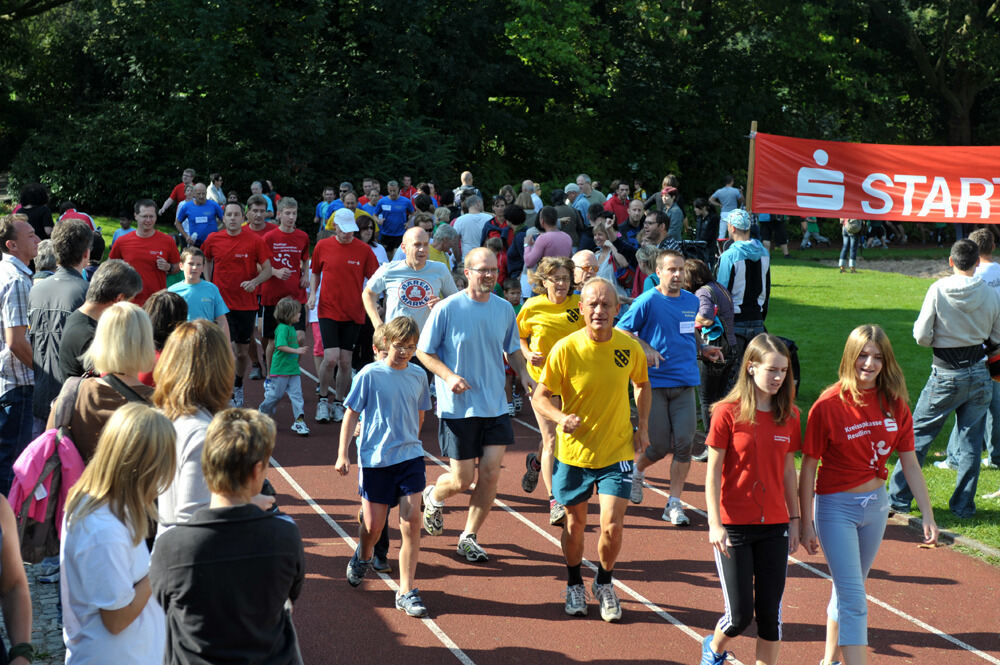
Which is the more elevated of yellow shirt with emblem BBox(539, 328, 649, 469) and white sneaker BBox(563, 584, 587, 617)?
yellow shirt with emblem BBox(539, 328, 649, 469)

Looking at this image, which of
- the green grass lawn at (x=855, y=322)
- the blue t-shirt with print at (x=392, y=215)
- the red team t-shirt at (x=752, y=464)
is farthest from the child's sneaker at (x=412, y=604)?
the blue t-shirt with print at (x=392, y=215)

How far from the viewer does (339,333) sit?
11273mm

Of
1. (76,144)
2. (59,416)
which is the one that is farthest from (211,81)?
(59,416)

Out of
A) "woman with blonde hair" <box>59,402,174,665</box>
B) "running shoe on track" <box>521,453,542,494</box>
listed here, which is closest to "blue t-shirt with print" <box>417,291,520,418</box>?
"running shoe on track" <box>521,453,542,494</box>

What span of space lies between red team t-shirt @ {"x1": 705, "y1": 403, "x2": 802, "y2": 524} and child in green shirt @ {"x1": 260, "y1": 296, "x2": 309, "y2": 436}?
21.0 feet

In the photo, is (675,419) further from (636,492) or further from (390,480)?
(390,480)

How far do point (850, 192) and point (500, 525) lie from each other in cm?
594

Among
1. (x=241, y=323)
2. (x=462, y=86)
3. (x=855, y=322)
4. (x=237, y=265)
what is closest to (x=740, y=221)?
(x=237, y=265)

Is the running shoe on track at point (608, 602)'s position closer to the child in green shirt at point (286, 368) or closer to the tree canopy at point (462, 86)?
the child in green shirt at point (286, 368)

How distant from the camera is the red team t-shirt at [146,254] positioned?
35.8ft

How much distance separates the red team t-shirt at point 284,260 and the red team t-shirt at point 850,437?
8.09 m

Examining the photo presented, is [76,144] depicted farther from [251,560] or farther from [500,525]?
[251,560]

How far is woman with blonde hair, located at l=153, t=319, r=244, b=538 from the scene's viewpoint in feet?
14.9

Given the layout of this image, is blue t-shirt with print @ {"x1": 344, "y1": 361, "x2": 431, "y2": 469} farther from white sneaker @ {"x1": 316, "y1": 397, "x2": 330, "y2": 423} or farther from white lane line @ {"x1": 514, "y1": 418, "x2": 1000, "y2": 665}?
white sneaker @ {"x1": 316, "y1": 397, "x2": 330, "y2": 423}
